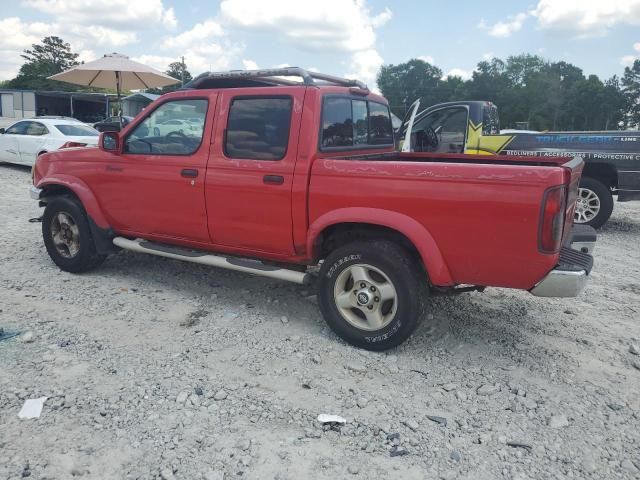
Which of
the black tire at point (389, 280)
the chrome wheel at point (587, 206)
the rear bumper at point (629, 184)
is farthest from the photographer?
the chrome wheel at point (587, 206)

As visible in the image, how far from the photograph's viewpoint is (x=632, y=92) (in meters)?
55.4

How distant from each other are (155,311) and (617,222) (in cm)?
799

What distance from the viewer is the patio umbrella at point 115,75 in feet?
39.5

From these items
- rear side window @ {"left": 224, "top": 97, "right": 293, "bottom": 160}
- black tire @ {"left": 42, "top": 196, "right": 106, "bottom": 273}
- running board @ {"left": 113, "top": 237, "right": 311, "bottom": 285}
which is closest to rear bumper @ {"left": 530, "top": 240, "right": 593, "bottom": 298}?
running board @ {"left": 113, "top": 237, "right": 311, "bottom": 285}

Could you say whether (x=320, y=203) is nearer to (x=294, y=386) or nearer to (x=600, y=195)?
(x=294, y=386)

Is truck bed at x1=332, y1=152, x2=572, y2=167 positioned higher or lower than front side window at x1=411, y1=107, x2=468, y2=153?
lower

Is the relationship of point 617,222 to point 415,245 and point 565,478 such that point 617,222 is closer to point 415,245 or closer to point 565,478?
point 415,245

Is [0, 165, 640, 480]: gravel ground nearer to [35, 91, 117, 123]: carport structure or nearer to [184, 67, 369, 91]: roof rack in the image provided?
[184, 67, 369, 91]: roof rack

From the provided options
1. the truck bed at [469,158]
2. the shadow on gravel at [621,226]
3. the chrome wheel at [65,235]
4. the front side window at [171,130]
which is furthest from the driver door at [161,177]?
the shadow on gravel at [621,226]

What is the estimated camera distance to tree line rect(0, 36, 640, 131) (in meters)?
53.7

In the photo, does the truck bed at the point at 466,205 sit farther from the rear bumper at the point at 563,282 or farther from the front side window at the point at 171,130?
the front side window at the point at 171,130

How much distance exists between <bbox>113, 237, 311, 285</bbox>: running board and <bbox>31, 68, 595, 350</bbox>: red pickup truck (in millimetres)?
17

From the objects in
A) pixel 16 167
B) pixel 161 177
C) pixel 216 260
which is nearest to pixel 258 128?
pixel 161 177

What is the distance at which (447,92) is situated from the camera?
71.0 metres
